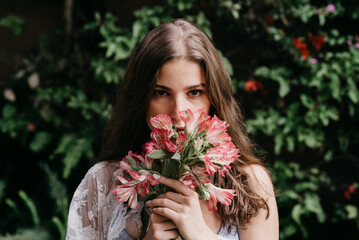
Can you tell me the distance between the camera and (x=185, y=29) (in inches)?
59.8

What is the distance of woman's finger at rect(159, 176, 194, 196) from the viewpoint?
3.65 feet

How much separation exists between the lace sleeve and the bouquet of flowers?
504mm

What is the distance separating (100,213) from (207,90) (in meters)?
0.72

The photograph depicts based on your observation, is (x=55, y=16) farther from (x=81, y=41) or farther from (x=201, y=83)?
(x=201, y=83)

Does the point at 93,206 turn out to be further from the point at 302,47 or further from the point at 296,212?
the point at 302,47

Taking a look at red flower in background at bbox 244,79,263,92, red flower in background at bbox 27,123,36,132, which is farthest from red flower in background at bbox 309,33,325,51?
red flower in background at bbox 27,123,36,132

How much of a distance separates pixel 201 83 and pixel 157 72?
17 cm

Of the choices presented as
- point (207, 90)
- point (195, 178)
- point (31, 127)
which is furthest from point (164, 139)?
point (31, 127)

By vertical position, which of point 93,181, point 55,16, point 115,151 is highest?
point 55,16

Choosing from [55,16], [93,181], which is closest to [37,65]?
[55,16]

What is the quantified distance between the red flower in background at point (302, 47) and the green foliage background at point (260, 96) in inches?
1.8

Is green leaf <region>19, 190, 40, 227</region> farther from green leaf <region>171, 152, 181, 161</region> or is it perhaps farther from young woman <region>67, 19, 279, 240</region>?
green leaf <region>171, 152, 181, 161</region>

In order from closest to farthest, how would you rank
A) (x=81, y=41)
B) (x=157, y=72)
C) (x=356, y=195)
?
(x=157, y=72) → (x=356, y=195) → (x=81, y=41)

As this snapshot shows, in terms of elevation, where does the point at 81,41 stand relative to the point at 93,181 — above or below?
above
